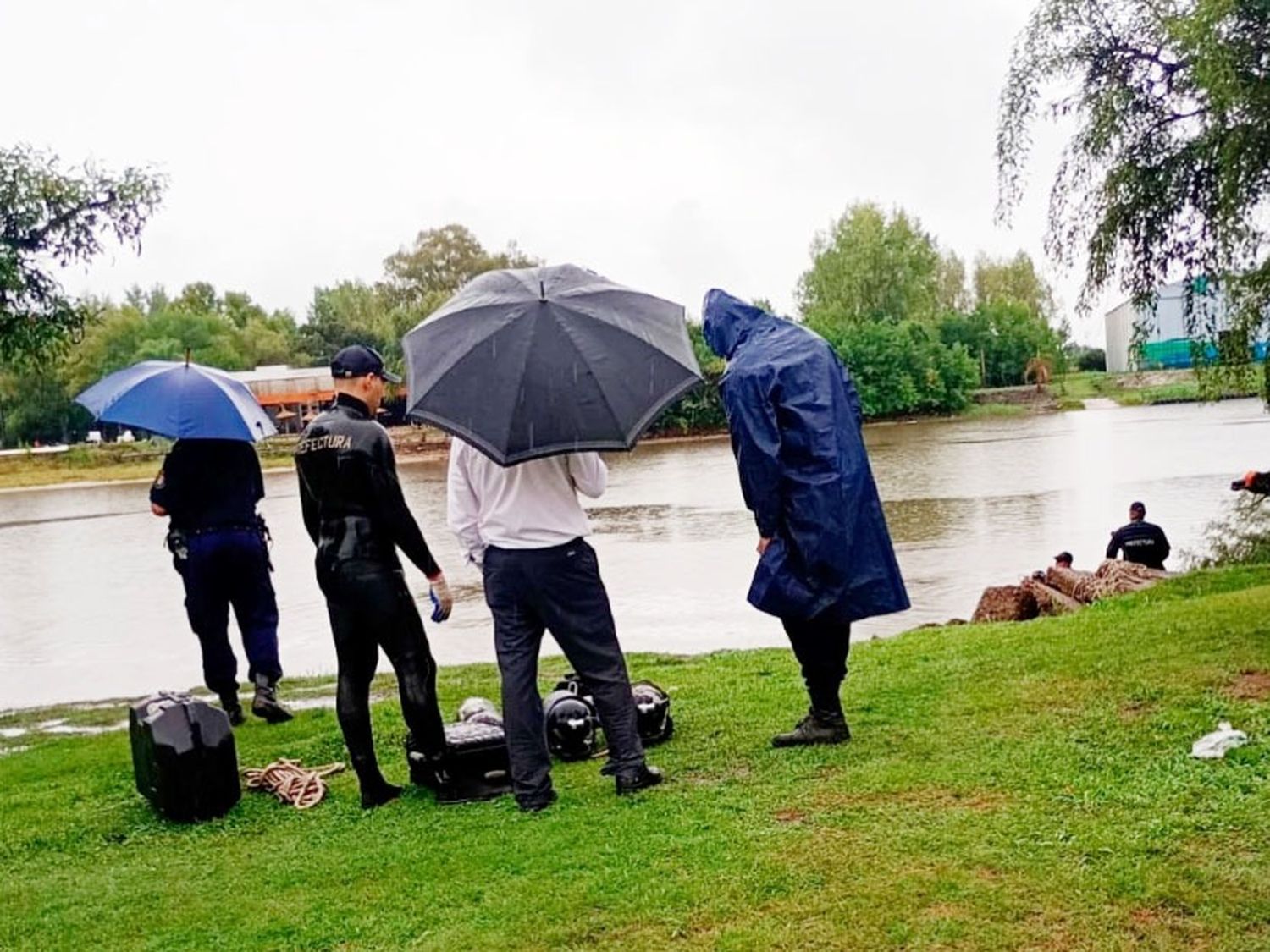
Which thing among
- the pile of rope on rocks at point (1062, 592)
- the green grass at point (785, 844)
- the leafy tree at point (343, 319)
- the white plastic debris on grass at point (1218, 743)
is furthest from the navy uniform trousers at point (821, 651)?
the leafy tree at point (343, 319)

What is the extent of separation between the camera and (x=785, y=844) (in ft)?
14.1

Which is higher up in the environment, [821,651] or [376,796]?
[821,651]

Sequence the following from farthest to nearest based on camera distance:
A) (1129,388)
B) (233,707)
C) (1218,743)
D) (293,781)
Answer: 1. (1129,388)
2. (233,707)
3. (293,781)
4. (1218,743)

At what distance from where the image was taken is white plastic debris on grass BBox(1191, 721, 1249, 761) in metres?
4.86

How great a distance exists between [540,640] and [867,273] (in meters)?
76.9

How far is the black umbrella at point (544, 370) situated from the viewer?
4.88 metres

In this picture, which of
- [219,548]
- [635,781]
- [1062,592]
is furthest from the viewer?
[1062,592]

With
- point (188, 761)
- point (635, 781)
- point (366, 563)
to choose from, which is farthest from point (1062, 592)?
point (188, 761)

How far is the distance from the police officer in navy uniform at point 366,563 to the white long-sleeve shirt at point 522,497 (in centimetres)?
29

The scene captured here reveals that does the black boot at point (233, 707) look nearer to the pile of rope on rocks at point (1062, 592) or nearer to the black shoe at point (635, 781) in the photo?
the black shoe at point (635, 781)

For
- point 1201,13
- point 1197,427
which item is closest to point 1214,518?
point 1201,13

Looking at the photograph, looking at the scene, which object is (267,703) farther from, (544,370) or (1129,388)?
(1129,388)

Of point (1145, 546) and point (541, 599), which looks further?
point (1145, 546)

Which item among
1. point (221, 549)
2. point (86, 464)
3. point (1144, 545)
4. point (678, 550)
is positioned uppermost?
point (86, 464)
